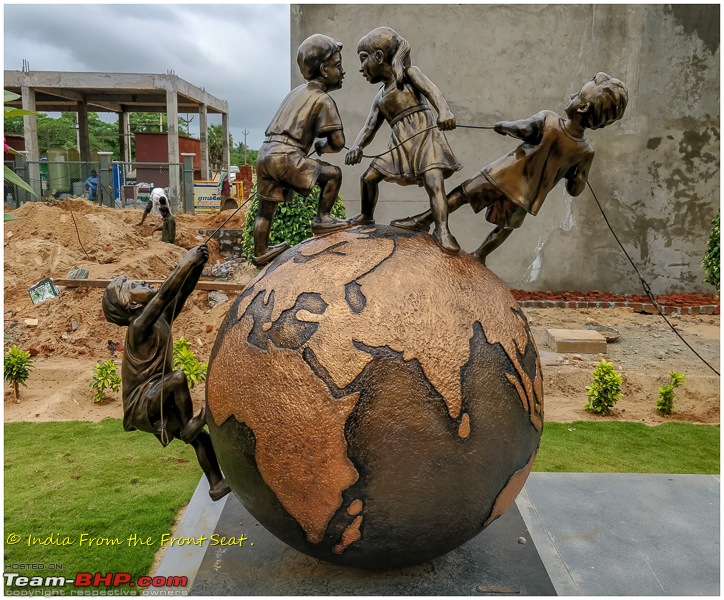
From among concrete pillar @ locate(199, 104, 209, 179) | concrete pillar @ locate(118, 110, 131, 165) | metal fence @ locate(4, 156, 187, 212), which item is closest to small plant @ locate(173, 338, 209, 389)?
metal fence @ locate(4, 156, 187, 212)

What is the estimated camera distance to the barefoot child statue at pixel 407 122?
351 cm

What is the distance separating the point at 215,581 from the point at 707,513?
340 cm

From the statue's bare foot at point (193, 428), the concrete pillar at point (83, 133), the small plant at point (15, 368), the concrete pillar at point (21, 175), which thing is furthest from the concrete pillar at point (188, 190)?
the statue's bare foot at point (193, 428)

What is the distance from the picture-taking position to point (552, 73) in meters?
12.3

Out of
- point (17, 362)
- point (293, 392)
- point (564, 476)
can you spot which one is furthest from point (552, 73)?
point (293, 392)

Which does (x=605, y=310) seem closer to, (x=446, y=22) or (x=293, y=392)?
(x=446, y=22)

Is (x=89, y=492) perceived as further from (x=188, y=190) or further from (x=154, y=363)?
(x=188, y=190)

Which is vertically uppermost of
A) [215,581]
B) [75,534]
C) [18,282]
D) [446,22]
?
[446,22]

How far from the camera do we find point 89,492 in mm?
5445

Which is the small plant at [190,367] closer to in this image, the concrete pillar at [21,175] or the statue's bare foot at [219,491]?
the statue's bare foot at [219,491]

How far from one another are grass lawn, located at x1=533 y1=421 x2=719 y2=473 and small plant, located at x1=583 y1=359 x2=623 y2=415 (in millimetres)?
313

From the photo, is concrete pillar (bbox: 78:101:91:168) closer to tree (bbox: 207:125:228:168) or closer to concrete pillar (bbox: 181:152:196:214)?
concrete pillar (bbox: 181:152:196:214)

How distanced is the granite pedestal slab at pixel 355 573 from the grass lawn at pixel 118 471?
418 mm
